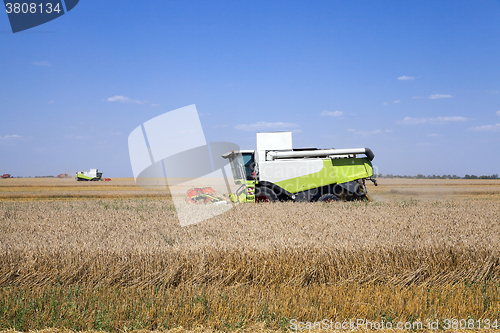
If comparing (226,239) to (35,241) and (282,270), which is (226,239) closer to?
(282,270)

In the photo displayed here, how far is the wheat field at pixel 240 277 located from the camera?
4.24 metres

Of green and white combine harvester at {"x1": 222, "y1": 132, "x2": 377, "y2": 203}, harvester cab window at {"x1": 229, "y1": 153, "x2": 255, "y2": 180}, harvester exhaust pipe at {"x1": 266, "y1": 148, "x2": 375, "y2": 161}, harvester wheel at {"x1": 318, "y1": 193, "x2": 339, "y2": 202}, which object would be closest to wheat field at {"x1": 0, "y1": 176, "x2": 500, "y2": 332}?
harvester wheel at {"x1": 318, "y1": 193, "x2": 339, "y2": 202}

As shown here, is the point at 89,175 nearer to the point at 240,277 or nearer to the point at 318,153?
the point at 318,153

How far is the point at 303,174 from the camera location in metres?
12.9

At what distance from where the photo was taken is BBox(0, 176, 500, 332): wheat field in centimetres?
424

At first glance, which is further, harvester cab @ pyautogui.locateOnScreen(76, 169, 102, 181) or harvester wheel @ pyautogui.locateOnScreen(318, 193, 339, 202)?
harvester cab @ pyautogui.locateOnScreen(76, 169, 102, 181)

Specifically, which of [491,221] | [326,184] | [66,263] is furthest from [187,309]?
[326,184]

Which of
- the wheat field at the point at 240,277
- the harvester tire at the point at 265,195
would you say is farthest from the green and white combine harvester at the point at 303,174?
the wheat field at the point at 240,277

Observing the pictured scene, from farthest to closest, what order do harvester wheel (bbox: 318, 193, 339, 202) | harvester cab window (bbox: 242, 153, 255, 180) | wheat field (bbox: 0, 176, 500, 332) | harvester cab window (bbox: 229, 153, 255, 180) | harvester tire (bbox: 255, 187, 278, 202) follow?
1. harvester cab window (bbox: 242, 153, 255, 180)
2. harvester cab window (bbox: 229, 153, 255, 180)
3. harvester tire (bbox: 255, 187, 278, 202)
4. harvester wheel (bbox: 318, 193, 339, 202)
5. wheat field (bbox: 0, 176, 500, 332)

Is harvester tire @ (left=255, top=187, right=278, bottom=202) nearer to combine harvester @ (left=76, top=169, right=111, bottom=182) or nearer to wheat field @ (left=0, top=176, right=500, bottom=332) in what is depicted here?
wheat field @ (left=0, top=176, right=500, bottom=332)

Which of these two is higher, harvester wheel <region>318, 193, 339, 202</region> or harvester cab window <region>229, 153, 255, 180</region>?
harvester cab window <region>229, 153, 255, 180</region>

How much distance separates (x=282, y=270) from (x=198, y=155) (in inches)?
138

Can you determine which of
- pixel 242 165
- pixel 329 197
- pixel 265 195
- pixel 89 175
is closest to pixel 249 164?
pixel 242 165

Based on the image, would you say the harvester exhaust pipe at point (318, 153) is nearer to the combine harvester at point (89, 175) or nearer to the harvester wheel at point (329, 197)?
the harvester wheel at point (329, 197)
